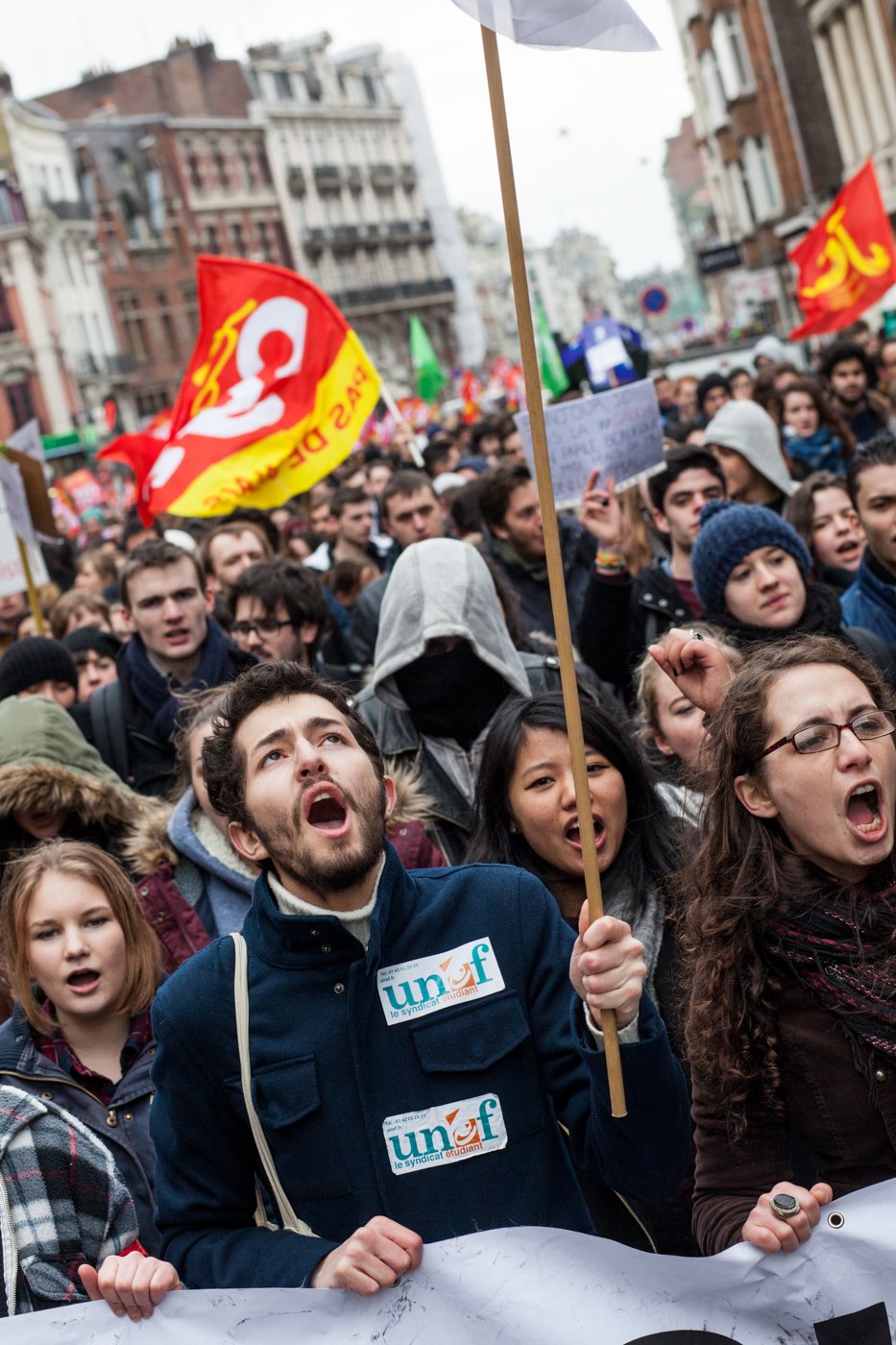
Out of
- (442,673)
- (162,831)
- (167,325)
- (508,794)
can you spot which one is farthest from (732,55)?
(508,794)

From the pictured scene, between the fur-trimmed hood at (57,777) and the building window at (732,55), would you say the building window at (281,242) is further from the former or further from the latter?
the fur-trimmed hood at (57,777)

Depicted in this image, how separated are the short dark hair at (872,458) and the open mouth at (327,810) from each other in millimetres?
2843

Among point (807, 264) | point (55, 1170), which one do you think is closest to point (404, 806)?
point (55, 1170)

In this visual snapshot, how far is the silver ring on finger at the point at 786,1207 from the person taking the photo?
2404 mm

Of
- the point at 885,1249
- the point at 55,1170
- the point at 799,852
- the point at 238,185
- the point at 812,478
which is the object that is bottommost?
the point at 885,1249

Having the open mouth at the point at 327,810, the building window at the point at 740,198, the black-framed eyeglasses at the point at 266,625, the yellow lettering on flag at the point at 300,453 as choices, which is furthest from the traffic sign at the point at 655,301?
the building window at the point at 740,198

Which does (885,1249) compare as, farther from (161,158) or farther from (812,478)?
(161,158)

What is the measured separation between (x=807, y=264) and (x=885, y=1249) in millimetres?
10855

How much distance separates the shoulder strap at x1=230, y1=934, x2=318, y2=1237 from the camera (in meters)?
2.62

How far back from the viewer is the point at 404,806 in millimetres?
4055

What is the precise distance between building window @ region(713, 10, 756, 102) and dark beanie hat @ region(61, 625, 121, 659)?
4327 centimetres

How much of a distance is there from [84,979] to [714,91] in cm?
4964

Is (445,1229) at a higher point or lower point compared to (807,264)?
lower

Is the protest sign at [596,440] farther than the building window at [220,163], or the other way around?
the building window at [220,163]
